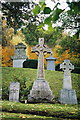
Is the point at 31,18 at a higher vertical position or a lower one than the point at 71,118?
higher

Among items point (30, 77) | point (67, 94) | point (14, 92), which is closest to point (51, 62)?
point (30, 77)

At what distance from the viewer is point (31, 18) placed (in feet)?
20.9

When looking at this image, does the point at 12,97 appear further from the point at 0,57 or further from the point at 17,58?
the point at 0,57

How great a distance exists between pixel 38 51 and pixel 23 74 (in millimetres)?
4441

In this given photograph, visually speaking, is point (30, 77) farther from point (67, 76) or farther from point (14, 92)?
point (14, 92)

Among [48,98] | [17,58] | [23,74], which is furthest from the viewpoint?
[17,58]

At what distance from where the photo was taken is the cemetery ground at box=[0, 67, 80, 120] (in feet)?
17.3

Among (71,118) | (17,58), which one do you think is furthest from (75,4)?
(17,58)

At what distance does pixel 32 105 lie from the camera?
21.6ft

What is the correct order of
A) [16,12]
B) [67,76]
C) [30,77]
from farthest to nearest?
[30,77]
[67,76]
[16,12]

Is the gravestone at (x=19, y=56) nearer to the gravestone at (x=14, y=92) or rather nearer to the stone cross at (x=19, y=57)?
the stone cross at (x=19, y=57)

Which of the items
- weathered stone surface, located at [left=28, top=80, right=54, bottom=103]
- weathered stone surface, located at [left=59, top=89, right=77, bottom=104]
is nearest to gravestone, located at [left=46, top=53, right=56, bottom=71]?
weathered stone surface, located at [left=59, top=89, right=77, bottom=104]

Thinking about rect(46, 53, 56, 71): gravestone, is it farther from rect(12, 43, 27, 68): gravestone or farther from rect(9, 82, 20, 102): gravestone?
rect(9, 82, 20, 102): gravestone

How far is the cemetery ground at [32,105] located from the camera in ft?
17.3
